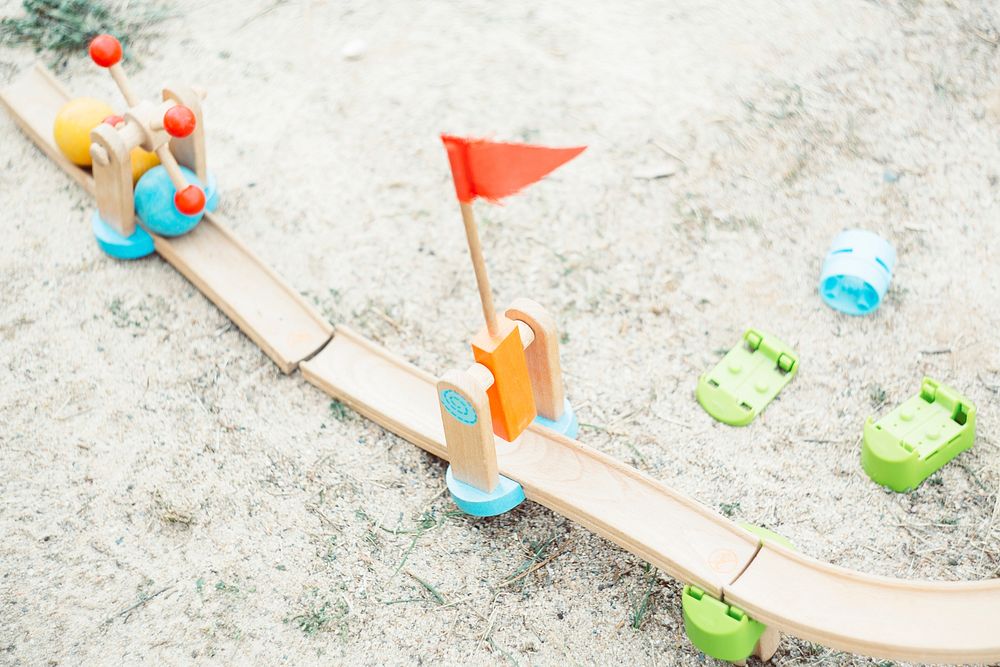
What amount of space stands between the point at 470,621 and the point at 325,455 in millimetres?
516

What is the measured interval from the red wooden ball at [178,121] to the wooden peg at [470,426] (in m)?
0.82

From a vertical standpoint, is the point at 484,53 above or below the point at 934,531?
above

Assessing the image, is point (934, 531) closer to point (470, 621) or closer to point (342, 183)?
point (470, 621)

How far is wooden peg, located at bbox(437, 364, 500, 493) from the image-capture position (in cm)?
186

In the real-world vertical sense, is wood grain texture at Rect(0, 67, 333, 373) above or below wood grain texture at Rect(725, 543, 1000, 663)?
above

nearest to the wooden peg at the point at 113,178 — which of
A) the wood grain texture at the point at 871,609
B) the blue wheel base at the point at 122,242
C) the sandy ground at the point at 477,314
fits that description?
the blue wheel base at the point at 122,242

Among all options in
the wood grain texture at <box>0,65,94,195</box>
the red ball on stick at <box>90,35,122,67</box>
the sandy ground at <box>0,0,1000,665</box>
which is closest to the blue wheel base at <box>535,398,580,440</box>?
the sandy ground at <box>0,0,1000,665</box>

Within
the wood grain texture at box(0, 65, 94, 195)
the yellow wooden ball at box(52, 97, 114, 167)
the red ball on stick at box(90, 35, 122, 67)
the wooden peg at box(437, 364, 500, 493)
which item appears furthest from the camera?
the wood grain texture at box(0, 65, 94, 195)

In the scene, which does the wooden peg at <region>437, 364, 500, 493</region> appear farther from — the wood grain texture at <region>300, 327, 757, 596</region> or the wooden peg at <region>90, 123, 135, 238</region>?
the wooden peg at <region>90, 123, 135, 238</region>

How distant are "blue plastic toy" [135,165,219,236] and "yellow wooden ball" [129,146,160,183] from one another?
2 centimetres

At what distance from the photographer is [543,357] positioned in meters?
2.01

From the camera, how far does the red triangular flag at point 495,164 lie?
1.58 metres

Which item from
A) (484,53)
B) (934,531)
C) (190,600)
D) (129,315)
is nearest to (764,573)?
(934,531)

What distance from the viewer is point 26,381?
241 cm
